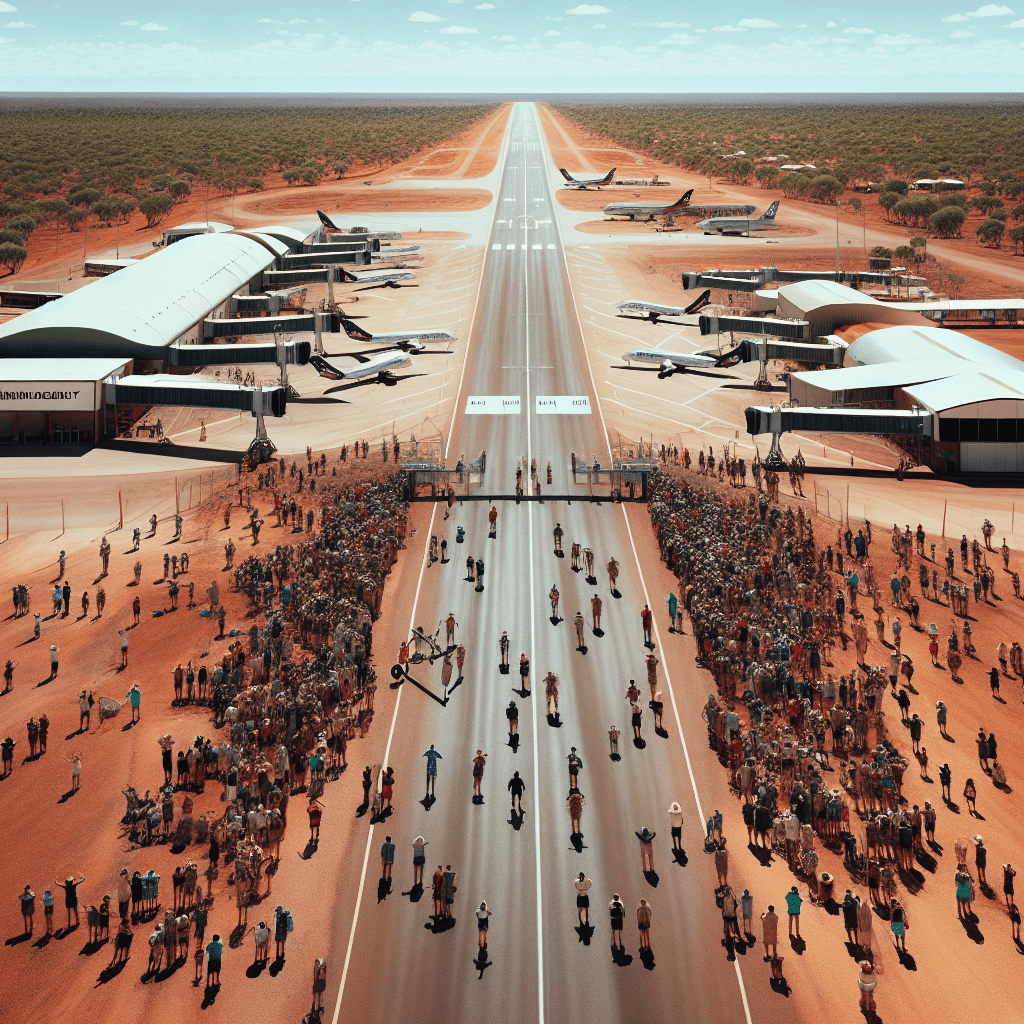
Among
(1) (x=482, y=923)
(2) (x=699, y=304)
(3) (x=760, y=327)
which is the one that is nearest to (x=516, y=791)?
(1) (x=482, y=923)

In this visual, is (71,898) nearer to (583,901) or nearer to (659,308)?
(583,901)

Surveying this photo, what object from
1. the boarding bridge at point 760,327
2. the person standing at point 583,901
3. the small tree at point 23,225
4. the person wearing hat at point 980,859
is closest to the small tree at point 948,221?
the boarding bridge at point 760,327

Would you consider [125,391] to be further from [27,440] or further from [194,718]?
[194,718]

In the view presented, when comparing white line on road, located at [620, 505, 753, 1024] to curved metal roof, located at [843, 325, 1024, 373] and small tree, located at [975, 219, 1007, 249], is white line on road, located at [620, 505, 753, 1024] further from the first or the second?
small tree, located at [975, 219, 1007, 249]

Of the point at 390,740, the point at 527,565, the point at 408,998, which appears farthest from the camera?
the point at 527,565

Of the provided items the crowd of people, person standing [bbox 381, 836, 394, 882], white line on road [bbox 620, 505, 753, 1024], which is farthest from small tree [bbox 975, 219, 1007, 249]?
person standing [bbox 381, 836, 394, 882]

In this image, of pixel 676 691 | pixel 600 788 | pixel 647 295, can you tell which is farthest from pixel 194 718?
pixel 647 295
